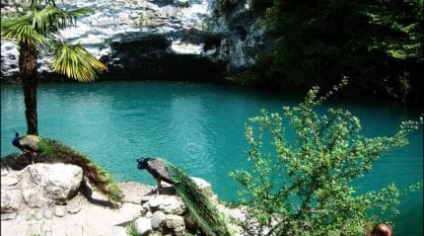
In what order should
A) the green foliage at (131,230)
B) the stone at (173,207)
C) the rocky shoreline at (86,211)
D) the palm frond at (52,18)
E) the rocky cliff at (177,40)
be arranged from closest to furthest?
1. the palm frond at (52,18)
2. the rocky shoreline at (86,211)
3. the green foliage at (131,230)
4. the stone at (173,207)
5. the rocky cliff at (177,40)

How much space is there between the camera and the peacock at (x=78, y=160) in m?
Answer: 8.18

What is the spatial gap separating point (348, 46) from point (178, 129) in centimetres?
1093

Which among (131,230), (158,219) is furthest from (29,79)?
(158,219)

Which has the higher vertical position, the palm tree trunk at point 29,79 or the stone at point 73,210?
the palm tree trunk at point 29,79

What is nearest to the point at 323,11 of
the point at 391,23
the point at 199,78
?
the point at 391,23

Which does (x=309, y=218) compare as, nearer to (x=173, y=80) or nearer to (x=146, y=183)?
(x=146, y=183)

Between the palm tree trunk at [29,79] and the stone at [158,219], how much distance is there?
8.29 ft

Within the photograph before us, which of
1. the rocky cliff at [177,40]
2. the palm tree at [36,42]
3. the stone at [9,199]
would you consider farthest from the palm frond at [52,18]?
the rocky cliff at [177,40]

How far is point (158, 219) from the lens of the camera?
8328 mm

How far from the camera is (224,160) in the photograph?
529 inches

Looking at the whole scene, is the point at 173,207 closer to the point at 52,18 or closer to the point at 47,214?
the point at 47,214

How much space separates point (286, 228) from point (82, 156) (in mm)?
4187

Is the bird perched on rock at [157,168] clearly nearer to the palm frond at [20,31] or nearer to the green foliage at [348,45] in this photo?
the palm frond at [20,31]

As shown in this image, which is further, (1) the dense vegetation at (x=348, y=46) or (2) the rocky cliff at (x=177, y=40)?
(2) the rocky cliff at (x=177, y=40)
